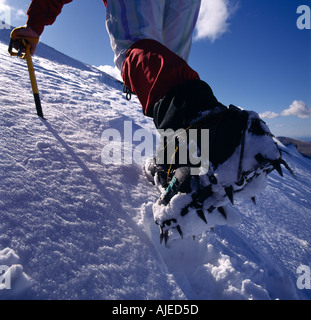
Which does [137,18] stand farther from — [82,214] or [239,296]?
[239,296]

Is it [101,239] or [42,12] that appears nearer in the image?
[101,239]

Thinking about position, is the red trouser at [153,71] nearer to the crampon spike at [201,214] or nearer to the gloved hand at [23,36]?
the crampon spike at [201,214]

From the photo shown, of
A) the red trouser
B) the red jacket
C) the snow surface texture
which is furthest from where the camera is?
the red jacket

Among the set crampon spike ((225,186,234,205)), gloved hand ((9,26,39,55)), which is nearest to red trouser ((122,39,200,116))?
crampon spike ((225,186,234,205))

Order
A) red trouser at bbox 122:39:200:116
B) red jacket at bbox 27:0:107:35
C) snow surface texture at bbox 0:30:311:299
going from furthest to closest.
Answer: red jacket at bbox 27:0:107:35
red trouser at bbox 122:39:200:116
snow surface texture at bbox 0:30:311:299

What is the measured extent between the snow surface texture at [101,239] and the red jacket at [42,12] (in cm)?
49

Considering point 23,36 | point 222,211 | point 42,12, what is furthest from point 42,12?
point 222,211

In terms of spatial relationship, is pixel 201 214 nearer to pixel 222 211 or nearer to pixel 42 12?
pixel 222 211

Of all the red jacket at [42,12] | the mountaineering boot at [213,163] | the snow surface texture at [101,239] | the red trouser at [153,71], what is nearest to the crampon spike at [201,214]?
the mountaineering boot at [213,163]

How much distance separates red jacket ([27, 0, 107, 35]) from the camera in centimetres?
95

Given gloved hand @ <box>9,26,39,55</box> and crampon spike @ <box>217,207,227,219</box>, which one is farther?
gloved hand @ <box>9,26,39,55</box>

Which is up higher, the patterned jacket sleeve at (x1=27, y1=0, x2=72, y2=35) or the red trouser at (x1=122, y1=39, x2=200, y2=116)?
the patterned jacket sleeve at (x1=27, y1=0, x2=72, y2=35)

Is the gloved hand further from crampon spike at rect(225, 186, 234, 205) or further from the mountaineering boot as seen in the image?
crampon spike at rect(225, 186, 234, 205)

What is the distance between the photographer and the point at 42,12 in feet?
3.18
